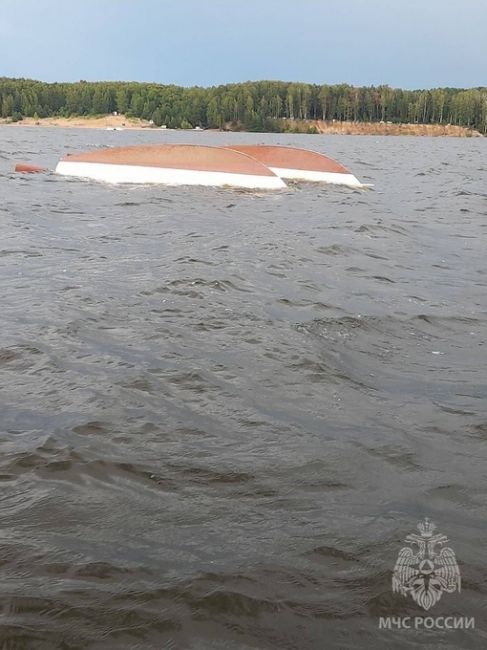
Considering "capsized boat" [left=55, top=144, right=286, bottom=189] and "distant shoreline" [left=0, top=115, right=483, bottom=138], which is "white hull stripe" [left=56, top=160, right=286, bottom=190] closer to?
"capsized boat" [left=55, top=144, right=286, bottom=189]

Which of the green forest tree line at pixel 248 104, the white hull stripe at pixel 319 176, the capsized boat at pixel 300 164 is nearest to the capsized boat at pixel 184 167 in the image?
the capsized boat at pixel 300 164

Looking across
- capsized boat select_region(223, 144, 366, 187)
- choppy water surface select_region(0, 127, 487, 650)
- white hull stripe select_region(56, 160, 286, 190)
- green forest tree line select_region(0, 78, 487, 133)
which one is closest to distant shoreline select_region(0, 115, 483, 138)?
green forest tree line select_region(0, 78, 487, 133)

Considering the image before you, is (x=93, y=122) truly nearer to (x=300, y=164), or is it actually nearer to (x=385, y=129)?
(x=385, y=129)

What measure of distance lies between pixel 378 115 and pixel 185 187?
6268 inches

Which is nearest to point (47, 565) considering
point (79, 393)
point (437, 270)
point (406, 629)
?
point (406, 629)

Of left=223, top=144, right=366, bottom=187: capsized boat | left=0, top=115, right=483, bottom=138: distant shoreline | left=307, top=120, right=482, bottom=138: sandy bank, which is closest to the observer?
left=223, top=144, right=366, bottom=187: capsized boat

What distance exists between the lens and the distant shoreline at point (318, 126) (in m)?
141

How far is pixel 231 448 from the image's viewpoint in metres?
3.69

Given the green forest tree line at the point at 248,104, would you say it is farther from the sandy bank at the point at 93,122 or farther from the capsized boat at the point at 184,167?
the capsized boat at the point at 184,167

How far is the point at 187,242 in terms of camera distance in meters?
10.2

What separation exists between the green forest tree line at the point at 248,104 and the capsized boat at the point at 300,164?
12830 centimetres

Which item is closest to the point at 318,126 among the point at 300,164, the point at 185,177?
the point at 300,164

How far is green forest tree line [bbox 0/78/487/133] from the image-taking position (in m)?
145

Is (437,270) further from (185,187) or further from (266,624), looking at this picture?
(185,187)
